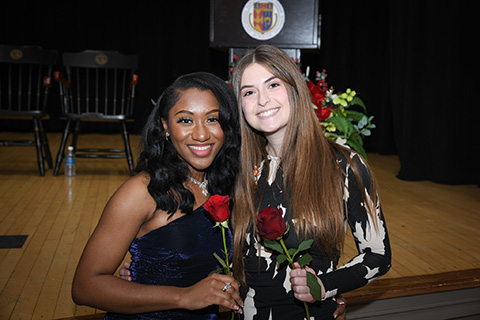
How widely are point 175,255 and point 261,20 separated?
2.19 m

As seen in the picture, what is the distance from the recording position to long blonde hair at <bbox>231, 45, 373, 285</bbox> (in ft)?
4.17

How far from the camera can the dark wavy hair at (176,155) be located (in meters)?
1.26

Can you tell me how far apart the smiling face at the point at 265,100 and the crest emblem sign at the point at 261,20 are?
1874mm

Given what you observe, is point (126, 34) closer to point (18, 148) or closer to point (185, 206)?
point (18, 148)

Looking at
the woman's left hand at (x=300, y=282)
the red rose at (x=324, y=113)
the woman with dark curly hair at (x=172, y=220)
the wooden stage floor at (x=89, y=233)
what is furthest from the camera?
the wooden stage floor at (x=89, y=233)

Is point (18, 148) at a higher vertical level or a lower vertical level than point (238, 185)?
lower

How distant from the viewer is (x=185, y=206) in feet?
4.19

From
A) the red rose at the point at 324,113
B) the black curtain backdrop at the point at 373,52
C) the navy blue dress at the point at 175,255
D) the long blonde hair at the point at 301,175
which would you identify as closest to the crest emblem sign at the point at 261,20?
the black curtain backdrop at the point at 373,52

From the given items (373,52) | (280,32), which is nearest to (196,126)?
(280,32)

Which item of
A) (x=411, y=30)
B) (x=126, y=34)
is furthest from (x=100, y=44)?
(x=411, y=30)

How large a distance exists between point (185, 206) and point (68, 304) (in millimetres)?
928

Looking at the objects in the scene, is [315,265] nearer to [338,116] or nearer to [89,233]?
[338,116]

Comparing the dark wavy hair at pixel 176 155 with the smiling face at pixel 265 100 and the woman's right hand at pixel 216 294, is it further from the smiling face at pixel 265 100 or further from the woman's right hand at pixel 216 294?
the woman's right hand at pixel 216 294

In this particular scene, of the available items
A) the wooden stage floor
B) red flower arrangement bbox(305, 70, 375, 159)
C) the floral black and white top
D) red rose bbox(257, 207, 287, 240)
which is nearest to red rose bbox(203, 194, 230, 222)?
red rose bbox(257, 207, 287, 240)
